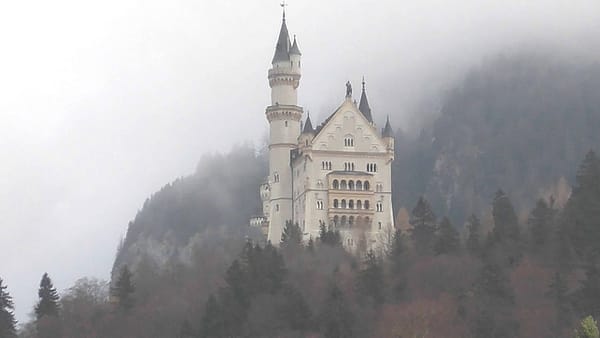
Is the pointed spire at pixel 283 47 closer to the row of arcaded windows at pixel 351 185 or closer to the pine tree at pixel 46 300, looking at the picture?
the row of arcaded windows at pixel 351 185

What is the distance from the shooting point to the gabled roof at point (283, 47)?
112 metres

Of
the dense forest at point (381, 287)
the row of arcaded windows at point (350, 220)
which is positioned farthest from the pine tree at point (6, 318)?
the row of arcaded windows at point (350, 220)

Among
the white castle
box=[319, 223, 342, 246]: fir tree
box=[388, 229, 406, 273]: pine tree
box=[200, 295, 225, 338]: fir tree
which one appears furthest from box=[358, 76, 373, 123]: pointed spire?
box=[200, 295, 225, 338]: fir tree

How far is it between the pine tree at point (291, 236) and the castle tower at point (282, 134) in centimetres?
269

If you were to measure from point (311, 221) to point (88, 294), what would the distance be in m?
18.5

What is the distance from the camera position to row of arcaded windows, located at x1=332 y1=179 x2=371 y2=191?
351ft

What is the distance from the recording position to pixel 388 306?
79438mm

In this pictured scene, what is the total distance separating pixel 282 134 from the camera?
110m

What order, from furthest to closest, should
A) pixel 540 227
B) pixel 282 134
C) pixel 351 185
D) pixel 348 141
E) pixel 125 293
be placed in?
pixel 282 134, pixel 348 141, pixel 351 185, pixel 125 293, pixel 540 227

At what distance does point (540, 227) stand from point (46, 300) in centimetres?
2710

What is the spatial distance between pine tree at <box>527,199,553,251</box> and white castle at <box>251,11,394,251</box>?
2175 centimetres

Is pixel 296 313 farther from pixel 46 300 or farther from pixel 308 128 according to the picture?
pixel 308 128

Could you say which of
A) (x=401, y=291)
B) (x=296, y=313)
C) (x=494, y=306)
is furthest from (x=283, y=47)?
(x=494, y=306)

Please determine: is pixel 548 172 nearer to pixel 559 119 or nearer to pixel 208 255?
pixel 559 119
